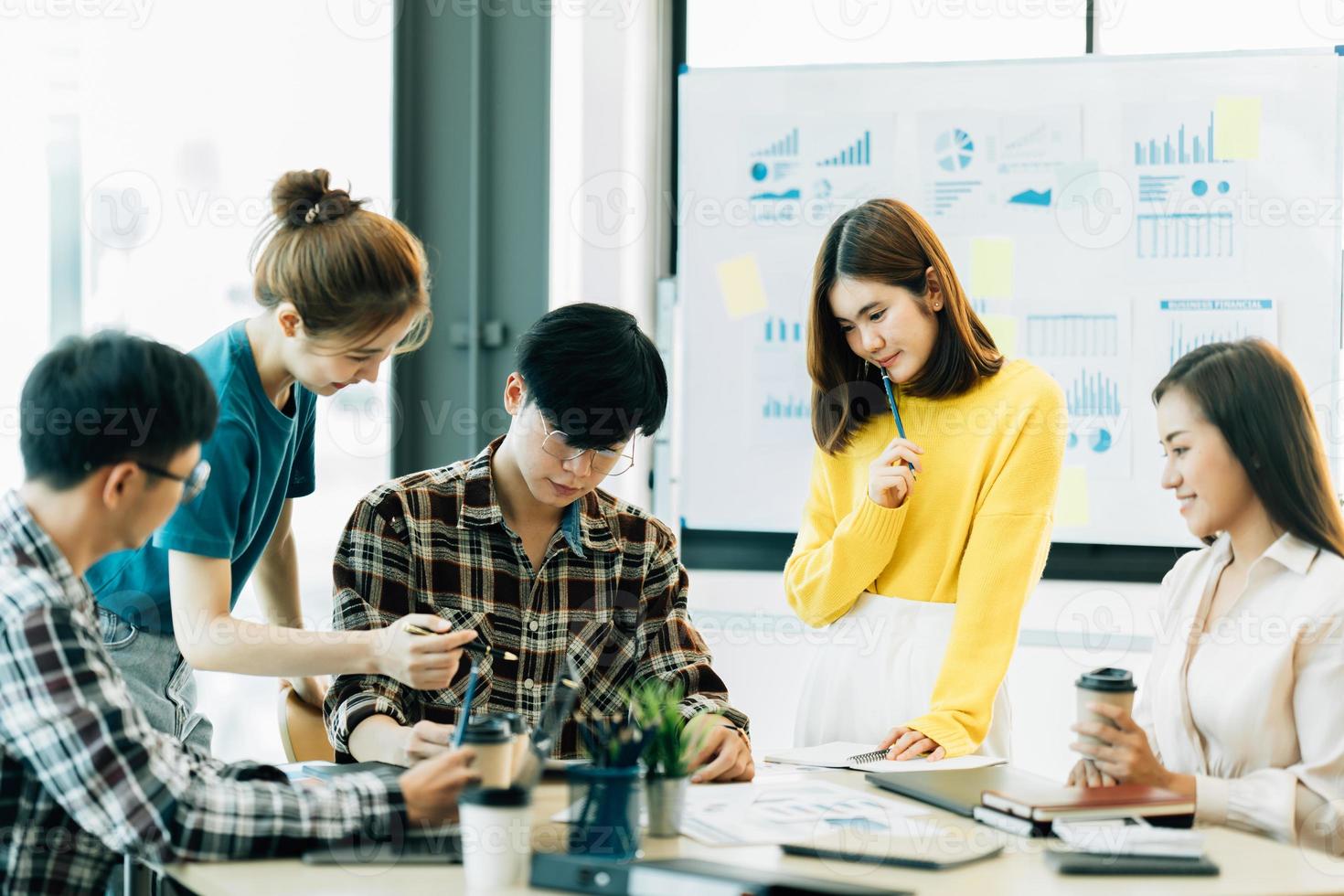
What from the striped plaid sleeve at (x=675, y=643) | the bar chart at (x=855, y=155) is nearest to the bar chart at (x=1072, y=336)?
the bar chart at (x=855, y=155)

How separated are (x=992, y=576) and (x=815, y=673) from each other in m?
0.39

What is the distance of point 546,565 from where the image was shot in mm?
1957

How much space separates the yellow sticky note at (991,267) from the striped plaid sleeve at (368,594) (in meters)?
1.71

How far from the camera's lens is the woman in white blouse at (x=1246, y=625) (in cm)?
161

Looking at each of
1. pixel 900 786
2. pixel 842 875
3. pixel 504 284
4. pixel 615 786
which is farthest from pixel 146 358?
pixel 504 284

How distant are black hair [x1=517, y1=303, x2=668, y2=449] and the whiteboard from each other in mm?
1403

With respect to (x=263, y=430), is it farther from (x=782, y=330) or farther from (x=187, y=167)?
(x=782, y=330)

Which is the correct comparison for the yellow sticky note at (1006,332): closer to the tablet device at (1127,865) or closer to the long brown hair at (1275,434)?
the long brown hair at (1275,434)

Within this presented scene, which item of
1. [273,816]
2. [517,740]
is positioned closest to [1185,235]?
[517,740]

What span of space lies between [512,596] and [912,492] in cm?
74

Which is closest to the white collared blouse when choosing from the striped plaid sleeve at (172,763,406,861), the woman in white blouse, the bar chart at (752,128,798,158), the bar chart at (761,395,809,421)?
Result: the woman in white blouse

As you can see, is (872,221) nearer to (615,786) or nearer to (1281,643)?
(1281,643)

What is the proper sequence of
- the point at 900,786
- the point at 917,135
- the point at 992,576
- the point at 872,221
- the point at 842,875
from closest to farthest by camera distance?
the point at 842,875
the point at 900,786
the point at 992,576
the point at 872,221
the point at 917,135

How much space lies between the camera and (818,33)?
3.29 metres
